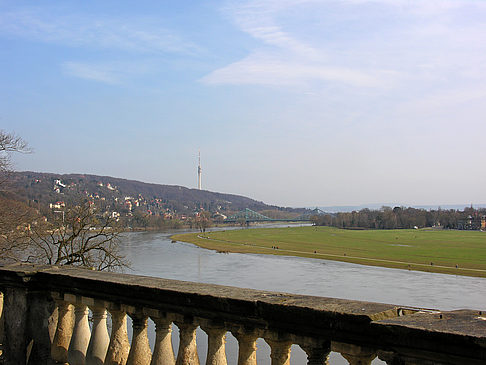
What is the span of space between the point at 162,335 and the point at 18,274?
4.99ft

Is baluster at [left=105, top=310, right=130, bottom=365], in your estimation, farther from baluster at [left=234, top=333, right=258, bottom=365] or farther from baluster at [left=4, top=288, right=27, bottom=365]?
baluster at [left=234, top=333, right=258, bottom=365]

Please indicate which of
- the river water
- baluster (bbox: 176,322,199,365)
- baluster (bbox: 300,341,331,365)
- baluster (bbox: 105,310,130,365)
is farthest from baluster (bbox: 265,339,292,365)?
the river water

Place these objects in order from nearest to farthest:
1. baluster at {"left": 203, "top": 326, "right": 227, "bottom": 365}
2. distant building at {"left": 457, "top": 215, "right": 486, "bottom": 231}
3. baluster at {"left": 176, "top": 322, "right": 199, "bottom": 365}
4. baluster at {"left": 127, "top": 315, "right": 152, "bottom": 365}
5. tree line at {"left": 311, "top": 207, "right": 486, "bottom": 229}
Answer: baluster at {"left": 203, "top": 326, "right": 227, "bottom": 365}, baluster at {"left": 176, "top": 322, "right": 199, "bottom": 365}, baluster at {"left": 127, "top": 315, "right": 152, "bottom": 365}, distant building at {"left": 457, "top": 215, "right": 486, "bottom": 231}, tree line at {"left": 311, "top": 207, "right": 486, "bottom": 229}

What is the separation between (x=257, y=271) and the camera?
42.9 m

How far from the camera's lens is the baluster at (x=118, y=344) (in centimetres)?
353

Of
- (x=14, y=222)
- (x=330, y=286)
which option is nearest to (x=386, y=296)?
(x=330, y=286)

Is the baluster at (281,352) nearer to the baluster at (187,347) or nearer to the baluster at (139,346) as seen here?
the baluster at (187,347)

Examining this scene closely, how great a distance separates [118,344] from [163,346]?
1.66 ft

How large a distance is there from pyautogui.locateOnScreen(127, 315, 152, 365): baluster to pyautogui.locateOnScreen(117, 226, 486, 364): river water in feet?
71.8

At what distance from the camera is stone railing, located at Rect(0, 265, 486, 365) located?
2152 millimetres

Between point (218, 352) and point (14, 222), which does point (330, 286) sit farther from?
point (218, 352)

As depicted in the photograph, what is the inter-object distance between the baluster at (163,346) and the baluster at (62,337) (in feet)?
3.81

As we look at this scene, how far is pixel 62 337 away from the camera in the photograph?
13.1 feet

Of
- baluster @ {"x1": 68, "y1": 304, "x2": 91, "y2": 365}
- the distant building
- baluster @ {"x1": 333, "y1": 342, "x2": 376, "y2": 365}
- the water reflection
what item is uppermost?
baluster @ {"x1": 333, "y1": 342, "x2": 376, "y2": 365}
